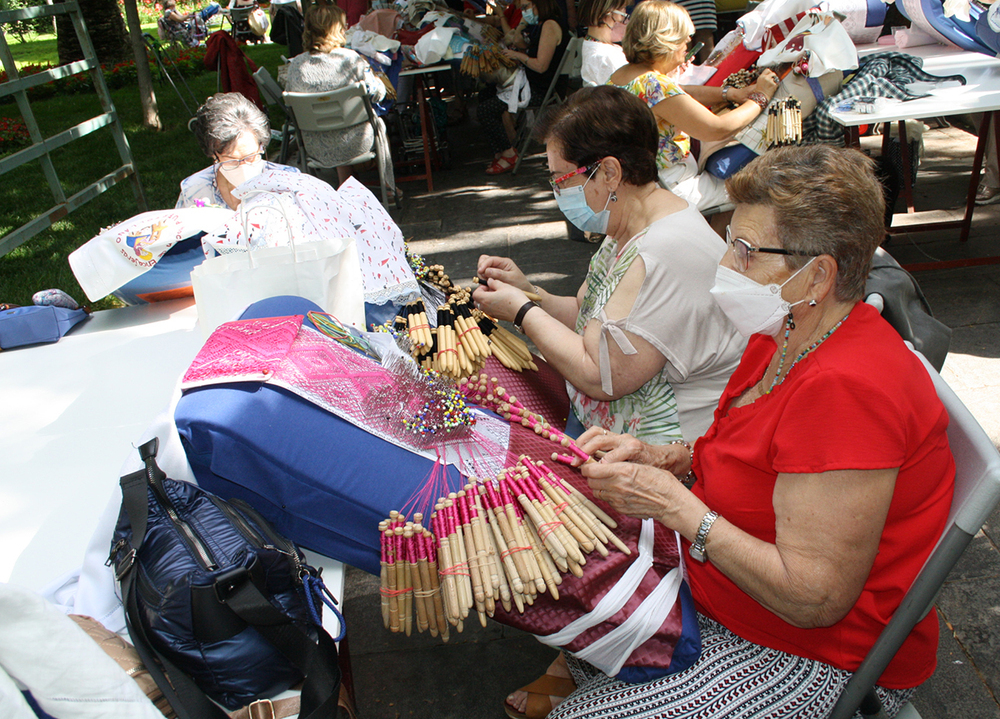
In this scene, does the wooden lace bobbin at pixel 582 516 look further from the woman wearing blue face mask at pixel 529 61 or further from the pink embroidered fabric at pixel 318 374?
the woman wearing blue face mask at pixel 529 61

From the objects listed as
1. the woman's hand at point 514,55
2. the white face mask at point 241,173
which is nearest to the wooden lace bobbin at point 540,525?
the white face mask at point 241,173

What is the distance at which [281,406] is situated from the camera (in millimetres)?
1419

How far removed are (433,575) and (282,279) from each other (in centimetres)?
107

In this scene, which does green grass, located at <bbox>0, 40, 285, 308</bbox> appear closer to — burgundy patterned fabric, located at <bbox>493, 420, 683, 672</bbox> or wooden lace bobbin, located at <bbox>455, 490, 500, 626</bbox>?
wooden lace bobbin, located at <bbox>455, 490, 500, 626</bbox>

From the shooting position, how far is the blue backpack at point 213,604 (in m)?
1.13

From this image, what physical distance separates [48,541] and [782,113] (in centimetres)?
356

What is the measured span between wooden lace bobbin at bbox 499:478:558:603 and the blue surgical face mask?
3.54 ft

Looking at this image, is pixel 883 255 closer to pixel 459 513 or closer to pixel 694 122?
pixel 459 513

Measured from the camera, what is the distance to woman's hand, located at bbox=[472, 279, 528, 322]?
2234mm

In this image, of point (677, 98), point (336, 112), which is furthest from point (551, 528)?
point (336, 112)

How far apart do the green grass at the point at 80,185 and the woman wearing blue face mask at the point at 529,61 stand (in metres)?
3.33

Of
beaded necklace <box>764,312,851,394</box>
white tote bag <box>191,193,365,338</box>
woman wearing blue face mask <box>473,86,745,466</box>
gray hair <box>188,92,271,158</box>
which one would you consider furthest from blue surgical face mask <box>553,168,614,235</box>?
gray hair <box>188,92,271,158</box>

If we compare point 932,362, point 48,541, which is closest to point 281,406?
point 48,541

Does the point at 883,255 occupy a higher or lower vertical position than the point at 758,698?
higher
